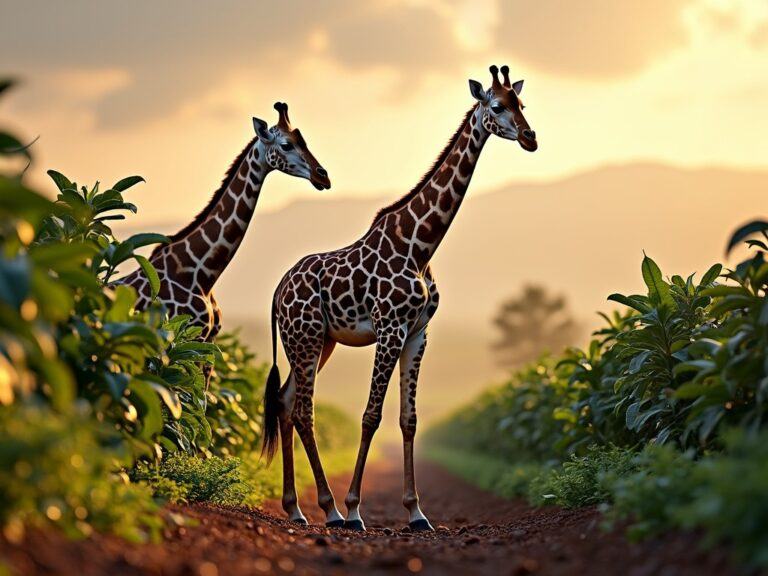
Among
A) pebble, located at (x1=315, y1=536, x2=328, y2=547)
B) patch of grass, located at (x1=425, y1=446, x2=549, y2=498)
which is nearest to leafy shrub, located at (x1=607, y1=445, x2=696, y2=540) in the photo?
pebble, located at (x1=315, y1=536, x2=328, y2=547)

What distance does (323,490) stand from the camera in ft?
28.9

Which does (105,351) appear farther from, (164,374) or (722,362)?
(722,362)

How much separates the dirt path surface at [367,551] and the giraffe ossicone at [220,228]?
7.58 ft

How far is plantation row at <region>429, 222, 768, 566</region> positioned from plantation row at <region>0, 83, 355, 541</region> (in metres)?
2.75

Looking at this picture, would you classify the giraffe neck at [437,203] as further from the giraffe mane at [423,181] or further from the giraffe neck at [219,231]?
the giraffe neck at [219,231]

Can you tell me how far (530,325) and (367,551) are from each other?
5681cm

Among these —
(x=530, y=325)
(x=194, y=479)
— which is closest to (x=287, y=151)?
(x=194, y=479)

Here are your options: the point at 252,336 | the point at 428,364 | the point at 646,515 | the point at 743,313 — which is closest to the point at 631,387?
the point at 743,313

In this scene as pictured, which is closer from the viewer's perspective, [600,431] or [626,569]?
[626,569]

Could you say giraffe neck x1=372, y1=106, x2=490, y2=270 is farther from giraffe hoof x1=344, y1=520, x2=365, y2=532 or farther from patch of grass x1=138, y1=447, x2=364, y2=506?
patch of grass x1=138, y1=447, x2=364, y2=506

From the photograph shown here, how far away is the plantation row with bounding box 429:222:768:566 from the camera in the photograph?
4266mm

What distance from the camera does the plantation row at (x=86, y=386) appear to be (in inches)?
162

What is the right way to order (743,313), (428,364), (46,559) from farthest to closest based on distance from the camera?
(428,364) → (743,313) → (46,559)

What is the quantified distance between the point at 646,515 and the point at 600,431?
4.18 meters
